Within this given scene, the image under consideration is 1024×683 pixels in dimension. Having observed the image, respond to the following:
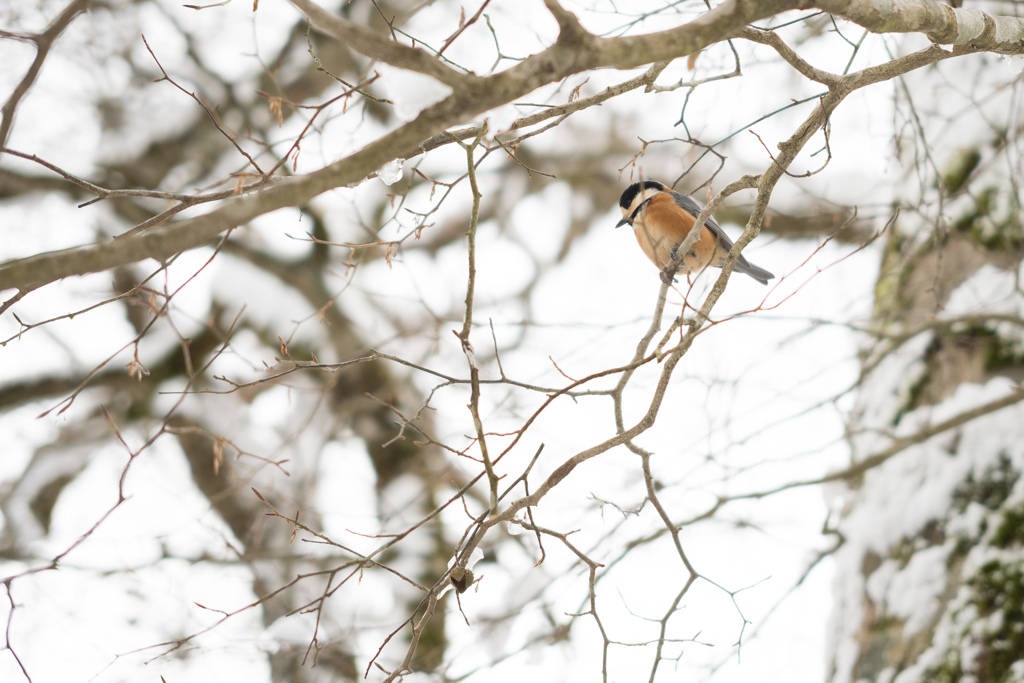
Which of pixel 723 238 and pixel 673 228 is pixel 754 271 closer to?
pixel 723 238

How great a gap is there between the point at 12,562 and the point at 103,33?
11.9 ft

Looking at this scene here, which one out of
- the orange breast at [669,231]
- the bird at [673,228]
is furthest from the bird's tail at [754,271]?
the orange breast at [669,231]

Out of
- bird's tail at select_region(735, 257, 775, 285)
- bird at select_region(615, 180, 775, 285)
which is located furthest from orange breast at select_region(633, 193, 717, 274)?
bird's tail at select_region(735, 257, 775, 285)

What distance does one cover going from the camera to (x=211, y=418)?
4.68 metres

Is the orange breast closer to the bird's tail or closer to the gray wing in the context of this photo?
the gray wing

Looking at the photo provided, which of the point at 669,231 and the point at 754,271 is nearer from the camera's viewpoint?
the point at 669,231

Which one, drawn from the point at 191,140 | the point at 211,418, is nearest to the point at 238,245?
the point at 191,140

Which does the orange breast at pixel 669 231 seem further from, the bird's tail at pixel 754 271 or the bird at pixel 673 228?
the bird's tail at pixel 754 271

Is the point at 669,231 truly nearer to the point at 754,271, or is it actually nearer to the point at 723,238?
the point at 723,238

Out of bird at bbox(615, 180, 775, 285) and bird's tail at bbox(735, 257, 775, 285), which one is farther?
bird's tail at bbox(735, 257, 775, 285)

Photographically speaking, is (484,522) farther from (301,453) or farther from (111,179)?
(111,179)

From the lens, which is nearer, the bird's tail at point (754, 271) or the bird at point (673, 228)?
the bird at point (673, 228)

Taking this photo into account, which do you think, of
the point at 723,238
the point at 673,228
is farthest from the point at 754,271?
the point at 673,228

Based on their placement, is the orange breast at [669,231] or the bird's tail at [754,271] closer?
the orange breast at [669,231]
